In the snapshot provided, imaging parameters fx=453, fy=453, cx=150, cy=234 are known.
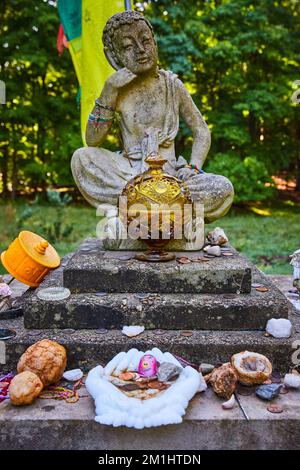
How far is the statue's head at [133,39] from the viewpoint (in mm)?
3176

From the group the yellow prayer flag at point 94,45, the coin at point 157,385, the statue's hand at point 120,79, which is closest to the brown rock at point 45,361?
the coin at point 157,385

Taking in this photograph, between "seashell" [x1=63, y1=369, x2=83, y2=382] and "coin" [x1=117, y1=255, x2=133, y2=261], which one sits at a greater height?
"coin" [x1=117, y1=255, x2=133, y2=261]

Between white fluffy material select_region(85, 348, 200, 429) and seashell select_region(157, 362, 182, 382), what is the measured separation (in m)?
0.03

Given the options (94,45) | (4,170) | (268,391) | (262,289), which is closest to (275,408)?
(268,391)

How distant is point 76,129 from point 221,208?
8454mm

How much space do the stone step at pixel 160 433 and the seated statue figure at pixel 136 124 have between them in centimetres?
156

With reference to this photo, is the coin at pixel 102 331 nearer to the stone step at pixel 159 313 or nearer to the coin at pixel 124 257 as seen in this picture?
the stone step at pixel 159 313

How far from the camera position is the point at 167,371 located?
205cm

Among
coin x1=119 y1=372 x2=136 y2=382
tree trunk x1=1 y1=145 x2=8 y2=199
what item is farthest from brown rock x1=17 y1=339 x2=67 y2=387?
tree trunk x1=1 y1=145 x2=8 y2=199

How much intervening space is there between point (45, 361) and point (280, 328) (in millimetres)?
1183

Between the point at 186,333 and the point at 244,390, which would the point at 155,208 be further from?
the point at 244,390

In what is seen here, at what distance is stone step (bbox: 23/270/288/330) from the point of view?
95.3 inches

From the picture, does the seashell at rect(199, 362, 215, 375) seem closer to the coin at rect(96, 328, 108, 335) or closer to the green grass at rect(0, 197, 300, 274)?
the coin at rect(96, 328, 108, 335)
